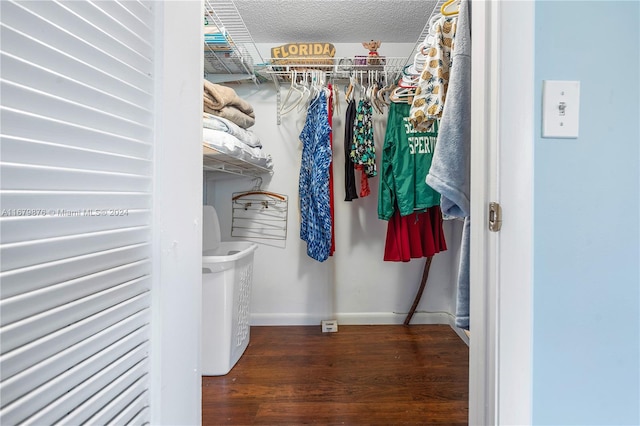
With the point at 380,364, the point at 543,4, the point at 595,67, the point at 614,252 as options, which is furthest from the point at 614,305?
the point at 380,364

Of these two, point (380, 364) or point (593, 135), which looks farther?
point (380, 364)

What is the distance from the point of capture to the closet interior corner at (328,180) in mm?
1663

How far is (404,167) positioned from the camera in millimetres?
1685

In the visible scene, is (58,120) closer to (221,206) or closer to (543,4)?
(543,4)

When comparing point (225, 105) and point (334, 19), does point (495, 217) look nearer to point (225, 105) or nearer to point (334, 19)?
point (225, 105)

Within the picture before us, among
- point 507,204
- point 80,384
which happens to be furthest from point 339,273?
point 80,384

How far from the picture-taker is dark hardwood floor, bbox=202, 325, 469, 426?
1152mm

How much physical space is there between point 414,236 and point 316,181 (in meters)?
0.71

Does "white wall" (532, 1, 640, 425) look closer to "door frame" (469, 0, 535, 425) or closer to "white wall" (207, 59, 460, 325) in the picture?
"door frame" (469, 0, 535, 425)

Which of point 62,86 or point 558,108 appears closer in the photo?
point 62,86

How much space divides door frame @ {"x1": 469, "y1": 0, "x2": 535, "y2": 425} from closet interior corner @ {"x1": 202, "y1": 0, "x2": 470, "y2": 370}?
0.89 meters

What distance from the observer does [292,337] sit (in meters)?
1.84

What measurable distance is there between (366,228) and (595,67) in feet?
5.13

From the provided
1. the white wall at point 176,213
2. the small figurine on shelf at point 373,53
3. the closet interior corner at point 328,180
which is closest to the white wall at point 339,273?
the closet interior corner at point 328,180
